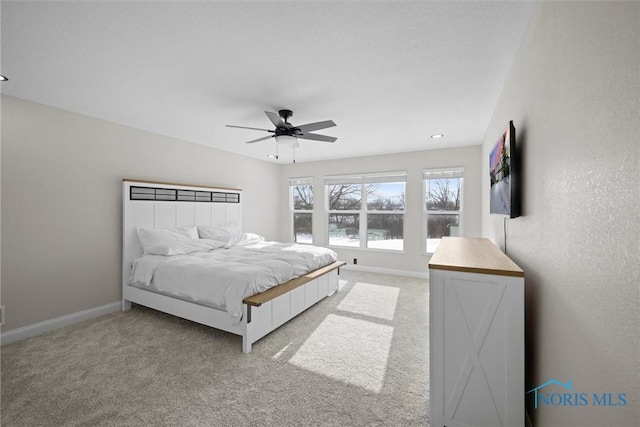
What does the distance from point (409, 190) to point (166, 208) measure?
4193 millimetres

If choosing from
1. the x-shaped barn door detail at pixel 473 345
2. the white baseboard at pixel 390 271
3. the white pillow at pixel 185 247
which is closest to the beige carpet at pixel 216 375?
the x-shaped barn door detail at pixel 473 345

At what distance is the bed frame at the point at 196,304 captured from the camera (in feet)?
8.25

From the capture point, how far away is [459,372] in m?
1.48

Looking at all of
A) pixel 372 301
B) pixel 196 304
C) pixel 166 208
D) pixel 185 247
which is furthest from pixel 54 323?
pixel 372 301

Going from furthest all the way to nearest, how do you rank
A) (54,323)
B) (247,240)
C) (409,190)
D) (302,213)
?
1. (302,213)
2. (409,190)
3. (247,240)
4. (54,323)

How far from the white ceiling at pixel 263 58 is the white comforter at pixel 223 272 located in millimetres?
1724

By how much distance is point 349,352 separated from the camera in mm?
2408

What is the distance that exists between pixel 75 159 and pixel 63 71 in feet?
4.16

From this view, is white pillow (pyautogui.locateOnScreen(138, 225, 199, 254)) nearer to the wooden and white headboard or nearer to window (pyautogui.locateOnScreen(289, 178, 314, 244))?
the wooden and white headboard

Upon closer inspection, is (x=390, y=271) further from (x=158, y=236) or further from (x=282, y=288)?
(x=158, y=236)

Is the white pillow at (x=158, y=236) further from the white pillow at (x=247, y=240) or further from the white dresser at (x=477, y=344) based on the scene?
the white dresser at (x=477, y=344)

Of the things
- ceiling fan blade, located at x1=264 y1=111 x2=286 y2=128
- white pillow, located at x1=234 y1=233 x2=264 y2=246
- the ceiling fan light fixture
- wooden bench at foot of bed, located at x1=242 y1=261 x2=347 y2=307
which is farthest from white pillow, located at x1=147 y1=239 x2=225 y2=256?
ceiling fan blade, located at x1=264 y1=111 x2=286 y2=128

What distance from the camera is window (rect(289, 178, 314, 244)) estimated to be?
618 cm

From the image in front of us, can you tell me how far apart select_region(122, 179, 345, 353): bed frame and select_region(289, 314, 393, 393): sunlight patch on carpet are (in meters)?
0.44
